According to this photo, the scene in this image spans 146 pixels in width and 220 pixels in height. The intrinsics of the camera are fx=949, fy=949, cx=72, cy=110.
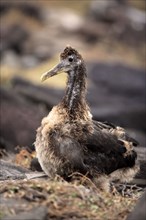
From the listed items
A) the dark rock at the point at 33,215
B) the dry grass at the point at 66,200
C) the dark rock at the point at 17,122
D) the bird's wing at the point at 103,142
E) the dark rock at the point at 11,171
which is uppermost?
the dark rock at the point at 17,122

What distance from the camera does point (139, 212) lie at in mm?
7555

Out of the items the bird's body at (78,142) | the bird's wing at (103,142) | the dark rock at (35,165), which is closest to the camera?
the bird's body at (78,142)

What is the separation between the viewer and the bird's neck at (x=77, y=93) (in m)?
9.60

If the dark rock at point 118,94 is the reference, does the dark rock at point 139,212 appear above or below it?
below

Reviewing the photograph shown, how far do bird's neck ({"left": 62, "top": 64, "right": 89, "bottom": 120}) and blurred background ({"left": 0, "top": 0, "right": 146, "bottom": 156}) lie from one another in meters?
4.39

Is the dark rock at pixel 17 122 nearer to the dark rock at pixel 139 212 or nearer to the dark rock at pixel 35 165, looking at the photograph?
the dark rock at pixel 35 165

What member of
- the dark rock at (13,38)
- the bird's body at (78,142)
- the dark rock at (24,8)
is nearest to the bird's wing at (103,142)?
the bird's body at (78,142)

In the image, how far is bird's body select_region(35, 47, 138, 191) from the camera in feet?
30.2

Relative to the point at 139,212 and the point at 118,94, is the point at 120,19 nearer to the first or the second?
the point at 118,94

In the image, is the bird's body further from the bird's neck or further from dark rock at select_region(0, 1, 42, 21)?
dark rock at select_region(0, 1, 42, 21)

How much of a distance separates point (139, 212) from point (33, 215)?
858 mm

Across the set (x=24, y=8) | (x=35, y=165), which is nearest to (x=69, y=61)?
(x=35, y=165)

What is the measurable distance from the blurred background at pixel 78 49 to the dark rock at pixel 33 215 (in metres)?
6.45

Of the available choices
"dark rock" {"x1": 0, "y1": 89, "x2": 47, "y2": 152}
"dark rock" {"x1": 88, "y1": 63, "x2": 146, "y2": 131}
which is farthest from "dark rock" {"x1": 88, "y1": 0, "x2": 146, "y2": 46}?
"dark rock" {"x1": 0, "y1": 89, "x2": 47, "y2": 152}
